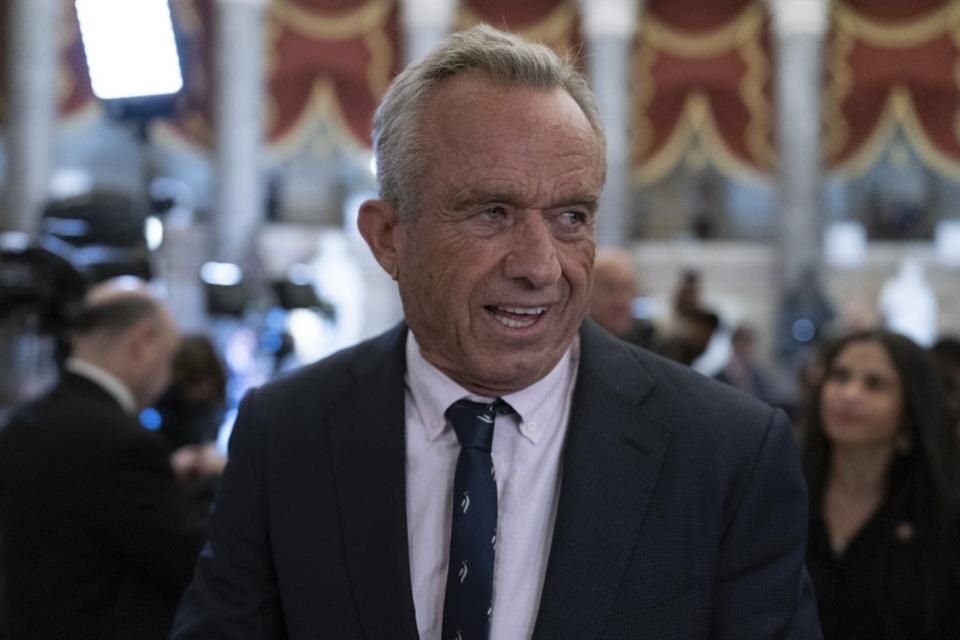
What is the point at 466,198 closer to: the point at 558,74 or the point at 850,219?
the point at 558,74

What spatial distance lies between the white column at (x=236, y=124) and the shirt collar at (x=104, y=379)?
11.2m

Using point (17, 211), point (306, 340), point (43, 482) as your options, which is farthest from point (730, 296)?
point (43, 482)

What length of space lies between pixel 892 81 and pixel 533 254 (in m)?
14.5

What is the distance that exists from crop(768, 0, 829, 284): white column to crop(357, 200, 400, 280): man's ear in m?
13.6

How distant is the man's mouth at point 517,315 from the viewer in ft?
4.47

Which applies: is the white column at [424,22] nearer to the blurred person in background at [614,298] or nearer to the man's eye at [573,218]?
the blurred person in background at [614,298]

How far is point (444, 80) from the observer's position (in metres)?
1.38

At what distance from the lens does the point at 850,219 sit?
52.3 feet

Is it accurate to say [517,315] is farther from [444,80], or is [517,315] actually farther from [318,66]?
[318,66]

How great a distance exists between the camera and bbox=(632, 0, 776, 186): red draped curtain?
15.2 meters

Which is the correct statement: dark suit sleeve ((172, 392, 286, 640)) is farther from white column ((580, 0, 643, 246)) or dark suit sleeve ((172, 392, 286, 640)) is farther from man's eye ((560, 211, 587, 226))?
white column ((580, 0, 643, 246))

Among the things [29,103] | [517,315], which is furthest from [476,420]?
[29,103]

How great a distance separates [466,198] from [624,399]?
296mm

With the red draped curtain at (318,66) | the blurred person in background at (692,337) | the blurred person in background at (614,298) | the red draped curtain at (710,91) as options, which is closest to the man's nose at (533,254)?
the blurred person in background at (614,298)
